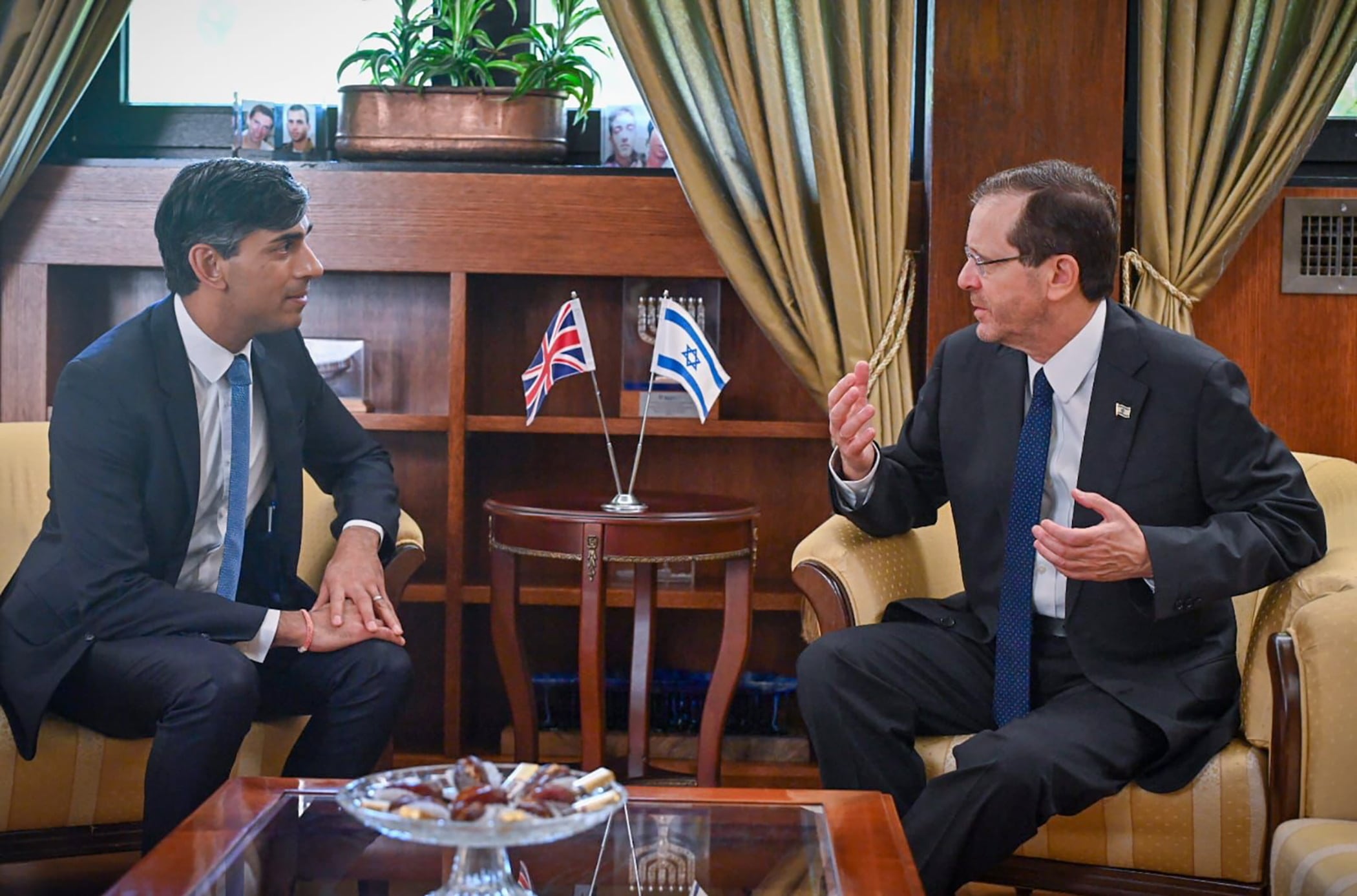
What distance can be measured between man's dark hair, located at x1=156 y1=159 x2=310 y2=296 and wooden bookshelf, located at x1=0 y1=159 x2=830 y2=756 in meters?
0.90

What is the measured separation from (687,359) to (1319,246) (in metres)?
1.57

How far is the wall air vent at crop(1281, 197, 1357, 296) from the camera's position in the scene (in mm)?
3340

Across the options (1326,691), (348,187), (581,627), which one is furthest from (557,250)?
(1326,691)

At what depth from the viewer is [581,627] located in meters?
2.86

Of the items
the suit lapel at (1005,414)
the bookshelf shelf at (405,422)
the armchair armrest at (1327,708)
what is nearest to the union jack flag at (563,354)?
the bookshelf shelf at (405,422)

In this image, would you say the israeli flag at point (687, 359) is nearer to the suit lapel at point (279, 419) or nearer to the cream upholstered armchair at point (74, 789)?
the suit lapel at point (279, 419)

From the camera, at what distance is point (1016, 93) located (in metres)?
3.25

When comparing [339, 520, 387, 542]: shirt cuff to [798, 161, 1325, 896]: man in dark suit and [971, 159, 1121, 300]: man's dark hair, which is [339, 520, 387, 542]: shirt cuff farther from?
[971, 159, 1121, 300]: man's dark hair

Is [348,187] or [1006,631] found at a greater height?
[348,187]

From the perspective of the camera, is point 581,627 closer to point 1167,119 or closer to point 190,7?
point 1167,119

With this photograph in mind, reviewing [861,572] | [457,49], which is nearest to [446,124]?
[457,49]

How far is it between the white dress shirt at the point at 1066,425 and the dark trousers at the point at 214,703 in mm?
1093

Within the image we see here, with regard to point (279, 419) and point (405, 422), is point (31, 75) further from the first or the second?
point (279, 419)

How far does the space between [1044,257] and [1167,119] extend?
1.22 meters
